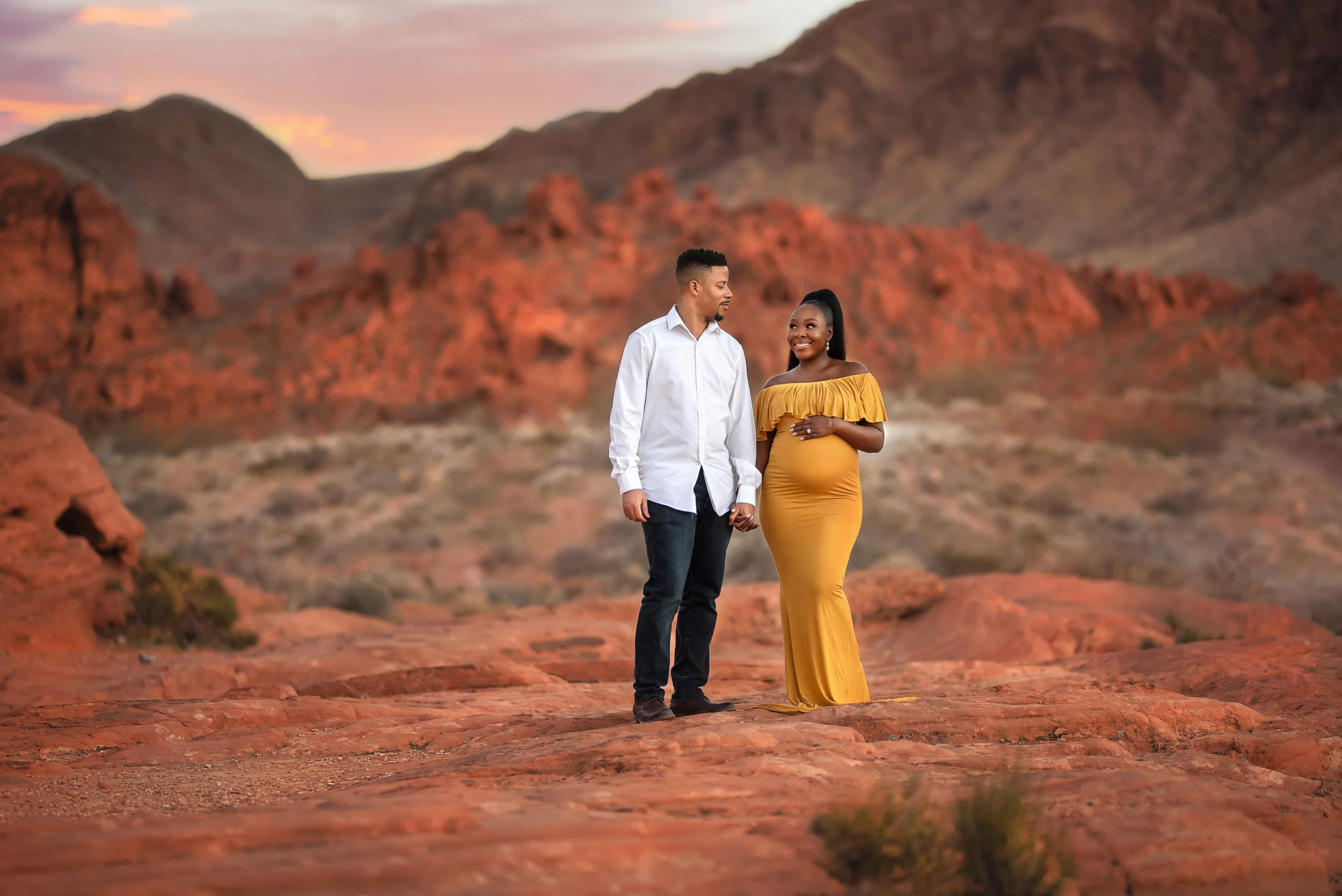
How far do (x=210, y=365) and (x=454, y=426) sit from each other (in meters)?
8.41

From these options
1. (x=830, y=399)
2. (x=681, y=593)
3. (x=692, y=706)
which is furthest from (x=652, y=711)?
(x=830, y=399)

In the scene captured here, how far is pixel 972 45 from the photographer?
59.1 meters

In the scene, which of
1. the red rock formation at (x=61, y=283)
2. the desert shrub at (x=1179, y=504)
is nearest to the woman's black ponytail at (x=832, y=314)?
the desert shrub at (x=1179, y=504)

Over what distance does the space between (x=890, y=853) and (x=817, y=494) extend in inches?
96.5

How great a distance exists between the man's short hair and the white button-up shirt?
186mm

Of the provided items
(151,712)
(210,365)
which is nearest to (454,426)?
(210,365)

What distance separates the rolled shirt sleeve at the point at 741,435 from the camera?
201 inches

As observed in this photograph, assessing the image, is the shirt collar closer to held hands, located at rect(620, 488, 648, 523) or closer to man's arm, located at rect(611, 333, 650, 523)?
man's arm, located at rect(611, 333, 650, 523)

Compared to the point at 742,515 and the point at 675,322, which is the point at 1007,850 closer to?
the point at 742,515

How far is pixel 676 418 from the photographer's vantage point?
4953mm

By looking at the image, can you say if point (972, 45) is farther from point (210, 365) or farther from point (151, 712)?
point (151, 712)

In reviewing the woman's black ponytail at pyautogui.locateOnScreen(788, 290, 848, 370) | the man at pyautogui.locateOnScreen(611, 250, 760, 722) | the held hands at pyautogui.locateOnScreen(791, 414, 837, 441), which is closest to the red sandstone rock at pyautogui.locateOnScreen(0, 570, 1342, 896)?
the man at pyautogui.locateOnScreen(611, 250, 760, 722)

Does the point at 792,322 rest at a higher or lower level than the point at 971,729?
higher

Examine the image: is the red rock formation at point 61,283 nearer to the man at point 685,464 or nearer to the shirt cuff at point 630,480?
the man at point 685,464
